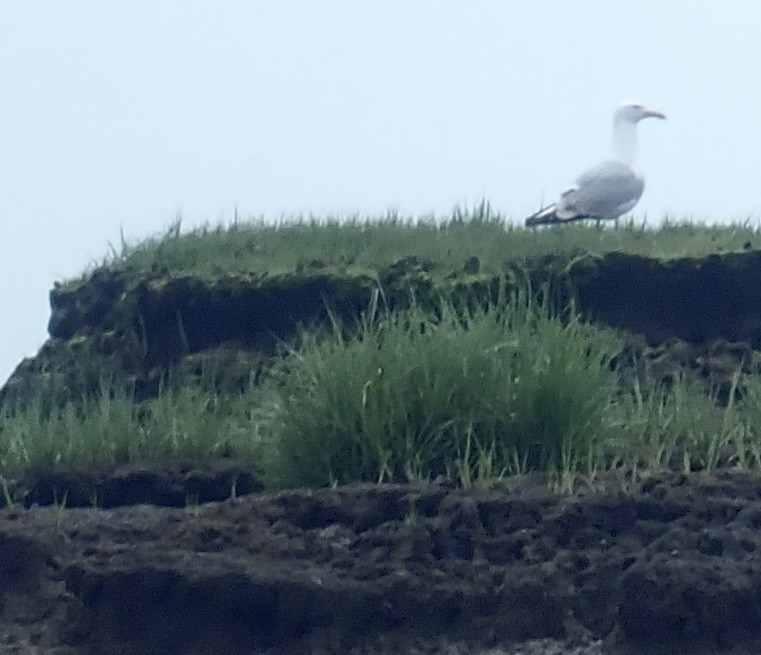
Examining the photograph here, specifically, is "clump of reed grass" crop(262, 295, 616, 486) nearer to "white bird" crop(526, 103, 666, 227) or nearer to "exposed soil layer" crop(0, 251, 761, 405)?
"exposed soil layer" crop(0, 251, 761, 405)

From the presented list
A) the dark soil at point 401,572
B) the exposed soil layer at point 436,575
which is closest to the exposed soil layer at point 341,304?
the dark soil at point 401,572

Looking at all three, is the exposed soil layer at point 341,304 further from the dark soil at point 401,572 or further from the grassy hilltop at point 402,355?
the dark soil at point 401,572

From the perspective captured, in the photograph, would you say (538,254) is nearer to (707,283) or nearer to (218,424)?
(707,283)

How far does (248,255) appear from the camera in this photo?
12031 millimetres

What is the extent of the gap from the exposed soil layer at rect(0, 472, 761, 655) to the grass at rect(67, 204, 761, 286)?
13.3 ft

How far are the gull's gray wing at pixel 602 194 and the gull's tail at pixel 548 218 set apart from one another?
3cm

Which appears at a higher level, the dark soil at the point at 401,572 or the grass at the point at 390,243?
the grass at the point at 390,243

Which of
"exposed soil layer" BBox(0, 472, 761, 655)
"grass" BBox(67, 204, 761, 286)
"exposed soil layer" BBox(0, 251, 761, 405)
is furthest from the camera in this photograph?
"grass" BBox(67, 204, 761, 286)

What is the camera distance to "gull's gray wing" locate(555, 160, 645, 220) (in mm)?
14508

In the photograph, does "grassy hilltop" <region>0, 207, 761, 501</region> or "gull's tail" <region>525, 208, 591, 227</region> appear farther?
"gull's tail" <region>525, 208, 591, 227</region>

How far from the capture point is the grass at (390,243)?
11234mm

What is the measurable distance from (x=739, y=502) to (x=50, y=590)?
2.83m

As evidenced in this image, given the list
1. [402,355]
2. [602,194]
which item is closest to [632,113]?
[602,194]

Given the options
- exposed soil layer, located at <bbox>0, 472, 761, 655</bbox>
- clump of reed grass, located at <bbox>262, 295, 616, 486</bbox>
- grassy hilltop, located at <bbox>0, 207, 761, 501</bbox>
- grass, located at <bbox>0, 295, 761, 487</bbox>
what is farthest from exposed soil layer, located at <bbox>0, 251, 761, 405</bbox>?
exposed soil layer, located at <bbox>0, 472, 761, 655</bbox>
